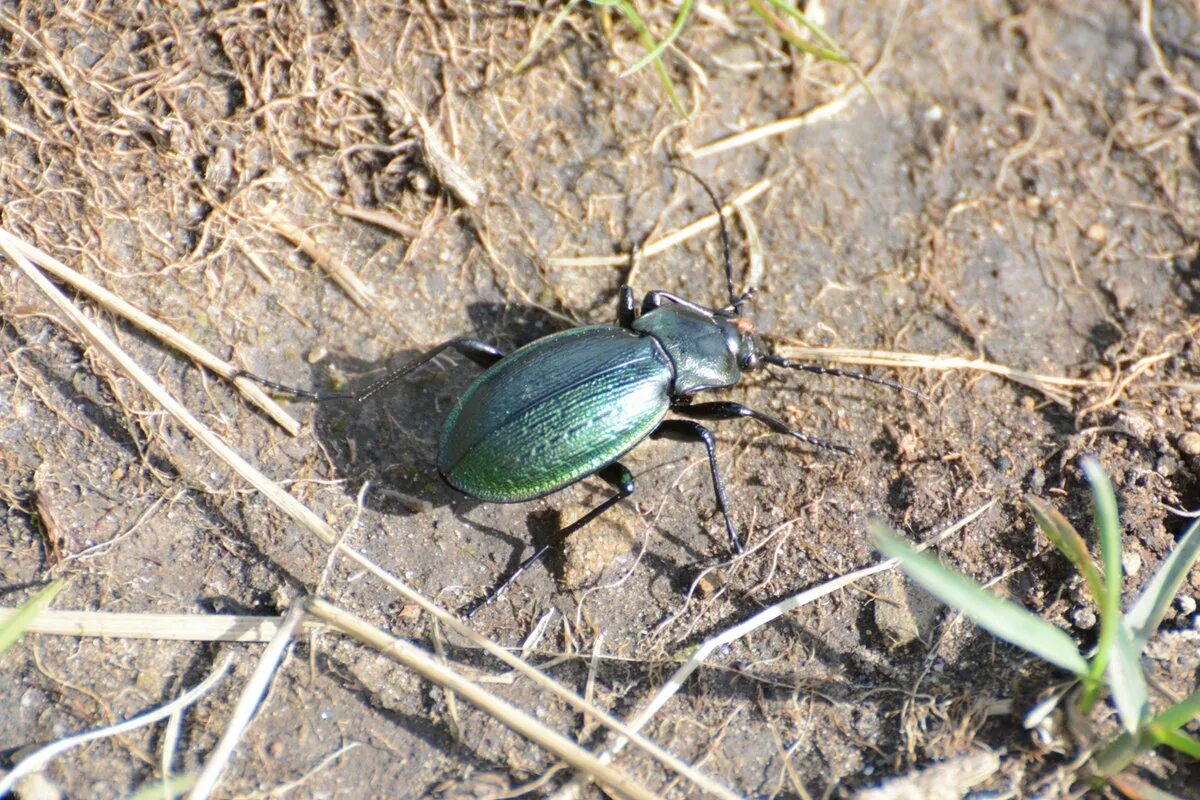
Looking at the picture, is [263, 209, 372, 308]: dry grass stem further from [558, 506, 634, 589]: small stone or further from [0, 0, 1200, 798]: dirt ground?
[558, 506, 634, 589]: small stone

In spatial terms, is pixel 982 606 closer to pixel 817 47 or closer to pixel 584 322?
A: pixel 584 322

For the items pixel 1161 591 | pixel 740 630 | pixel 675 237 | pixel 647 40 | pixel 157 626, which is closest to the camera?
pixel 1161 591

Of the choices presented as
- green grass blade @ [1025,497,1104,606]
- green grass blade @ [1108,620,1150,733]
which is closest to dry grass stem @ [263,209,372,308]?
green grass blade @ [1025,497,1104,606]

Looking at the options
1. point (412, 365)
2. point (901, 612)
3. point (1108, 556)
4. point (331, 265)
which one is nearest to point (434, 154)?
point (331, 265)

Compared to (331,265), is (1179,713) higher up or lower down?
lower down

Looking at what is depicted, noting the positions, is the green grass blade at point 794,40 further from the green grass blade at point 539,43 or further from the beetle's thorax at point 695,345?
the beetle's thorax at point 695,345

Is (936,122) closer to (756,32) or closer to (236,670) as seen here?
(756,32)
